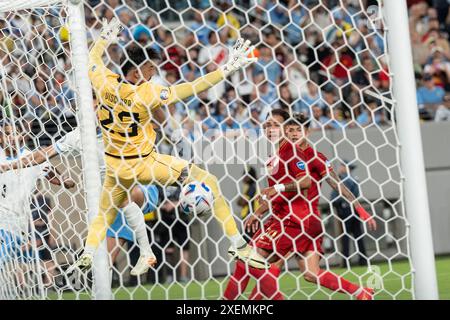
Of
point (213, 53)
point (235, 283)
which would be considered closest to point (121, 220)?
point (235, 283)

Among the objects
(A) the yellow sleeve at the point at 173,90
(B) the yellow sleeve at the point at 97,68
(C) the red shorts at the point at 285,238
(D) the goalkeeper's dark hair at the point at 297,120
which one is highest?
(B) the yellow sleeve at the point at 97,68

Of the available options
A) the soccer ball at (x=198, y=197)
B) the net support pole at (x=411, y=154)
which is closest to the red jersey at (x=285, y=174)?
the soccer ball at (x=198, y=197)

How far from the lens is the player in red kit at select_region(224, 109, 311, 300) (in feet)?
20.8

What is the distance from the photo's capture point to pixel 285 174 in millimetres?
6465

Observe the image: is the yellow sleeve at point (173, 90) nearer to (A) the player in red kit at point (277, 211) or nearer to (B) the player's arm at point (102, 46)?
(B) the player's arm at point (102, 46)

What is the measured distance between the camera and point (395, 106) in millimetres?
4148

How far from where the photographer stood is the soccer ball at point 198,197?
20.5ft

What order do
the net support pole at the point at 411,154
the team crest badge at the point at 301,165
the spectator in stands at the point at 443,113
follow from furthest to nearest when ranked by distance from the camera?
the spectator in stands at the point at 443,113 < the team crest badge at the point at 301,165 < the net support pole at the point at 411,154

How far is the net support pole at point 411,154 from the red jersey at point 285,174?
2242 mm

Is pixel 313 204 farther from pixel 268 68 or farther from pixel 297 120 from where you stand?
pixel 268 68

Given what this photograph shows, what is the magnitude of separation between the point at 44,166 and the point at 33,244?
0.96 metres

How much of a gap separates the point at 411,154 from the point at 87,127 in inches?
81.8

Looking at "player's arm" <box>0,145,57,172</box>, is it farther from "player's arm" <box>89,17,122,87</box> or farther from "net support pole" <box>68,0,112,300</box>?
"net support pole" <box>68,0,112,300</box>
